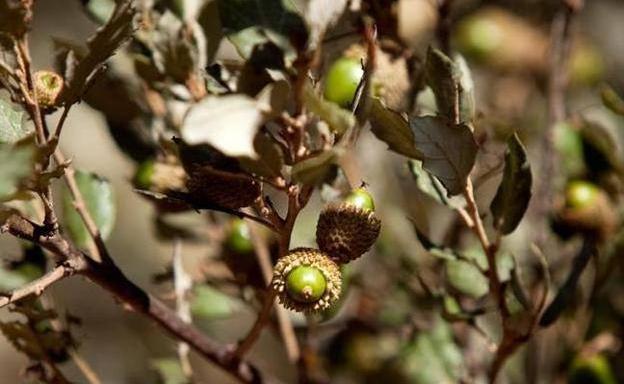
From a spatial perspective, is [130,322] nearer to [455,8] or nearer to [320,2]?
[455,8]

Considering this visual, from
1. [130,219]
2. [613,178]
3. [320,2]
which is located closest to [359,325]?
[613,178]

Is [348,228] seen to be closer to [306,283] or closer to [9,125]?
[306,283]

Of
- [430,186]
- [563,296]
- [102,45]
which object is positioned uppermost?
[102,45]

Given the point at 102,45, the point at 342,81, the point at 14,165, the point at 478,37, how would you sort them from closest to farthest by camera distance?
the point at 14,165
the point at 102,45
the point at 342,81
the point at 478,37

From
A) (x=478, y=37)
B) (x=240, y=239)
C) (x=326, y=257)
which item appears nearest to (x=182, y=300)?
(x=240, y=239)

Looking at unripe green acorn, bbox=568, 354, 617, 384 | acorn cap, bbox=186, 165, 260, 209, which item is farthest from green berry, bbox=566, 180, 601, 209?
acorn cap, bbox=186, 165, 260, 209

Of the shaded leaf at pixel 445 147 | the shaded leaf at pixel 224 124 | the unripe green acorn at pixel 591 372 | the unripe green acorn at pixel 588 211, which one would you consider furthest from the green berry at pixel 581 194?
the shaded leaf at pixel 224 124
